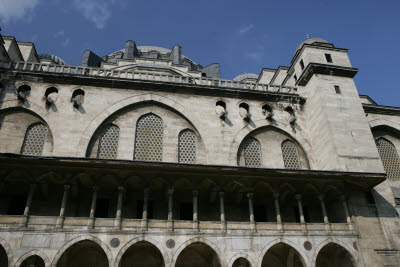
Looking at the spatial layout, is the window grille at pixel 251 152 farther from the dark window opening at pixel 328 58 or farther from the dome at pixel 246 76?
the dome at pixel 246 76

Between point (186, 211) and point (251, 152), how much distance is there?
447 cm

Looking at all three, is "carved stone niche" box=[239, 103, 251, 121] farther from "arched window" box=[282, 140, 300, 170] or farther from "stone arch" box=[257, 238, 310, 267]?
"stone arch" box=[257, 238, 310, 267]

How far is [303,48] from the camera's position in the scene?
17.8m

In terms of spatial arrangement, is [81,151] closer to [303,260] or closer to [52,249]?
[52,249]

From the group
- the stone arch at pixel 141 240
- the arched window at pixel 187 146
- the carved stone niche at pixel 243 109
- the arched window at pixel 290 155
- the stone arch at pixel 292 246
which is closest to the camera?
the stone arch at pixel 141 240

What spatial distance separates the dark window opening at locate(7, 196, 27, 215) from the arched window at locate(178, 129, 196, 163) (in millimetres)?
6732

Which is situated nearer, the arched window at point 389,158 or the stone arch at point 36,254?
the stone arch at point 36,254

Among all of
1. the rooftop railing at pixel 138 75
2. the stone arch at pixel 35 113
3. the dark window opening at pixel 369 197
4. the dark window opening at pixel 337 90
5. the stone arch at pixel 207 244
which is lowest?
the stone arch at pixel 207 244

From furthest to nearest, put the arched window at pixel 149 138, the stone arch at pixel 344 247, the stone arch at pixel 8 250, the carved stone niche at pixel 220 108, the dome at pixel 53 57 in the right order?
1. the dome at pixel 53 57
2. the carved stone niche at pixel 220 108
3. the arched window at pixel 149 138
4. the stone arch at pixel 344 247
5. the stone arch at pixel 8 250

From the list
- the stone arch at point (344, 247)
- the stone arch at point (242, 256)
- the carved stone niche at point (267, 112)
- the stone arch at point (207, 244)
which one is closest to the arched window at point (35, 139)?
the stone arch at point (207, 244)

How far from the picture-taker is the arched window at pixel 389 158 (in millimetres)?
17438

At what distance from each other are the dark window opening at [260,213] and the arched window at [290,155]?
2.64m

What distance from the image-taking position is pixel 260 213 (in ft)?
48.3

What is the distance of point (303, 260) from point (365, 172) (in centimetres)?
461
